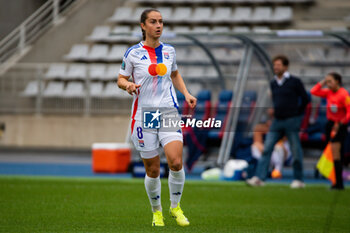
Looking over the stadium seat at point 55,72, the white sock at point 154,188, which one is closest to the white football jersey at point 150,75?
the white sock at point 154,188

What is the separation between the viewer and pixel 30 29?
26.6 m

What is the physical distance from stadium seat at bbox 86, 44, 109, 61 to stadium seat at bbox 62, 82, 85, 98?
4.58 ft

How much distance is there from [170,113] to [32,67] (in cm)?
1547

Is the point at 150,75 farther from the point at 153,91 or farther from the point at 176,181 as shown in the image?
the point at 176,181

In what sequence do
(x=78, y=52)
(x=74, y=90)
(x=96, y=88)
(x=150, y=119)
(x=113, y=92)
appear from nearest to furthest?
1. (x=150, y=119)
2. (x=113, y=92)
3. (x=96, y=88)
4. (x=74, y=90)
5. (x=78, y=52)

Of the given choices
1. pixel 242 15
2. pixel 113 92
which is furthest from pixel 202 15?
pixel 113 92

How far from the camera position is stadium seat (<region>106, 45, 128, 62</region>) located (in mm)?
23047

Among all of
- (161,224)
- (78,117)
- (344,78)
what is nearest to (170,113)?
(161,224)

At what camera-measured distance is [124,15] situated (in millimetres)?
24375

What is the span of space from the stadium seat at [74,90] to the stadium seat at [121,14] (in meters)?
3.20

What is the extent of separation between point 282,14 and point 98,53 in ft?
20.6

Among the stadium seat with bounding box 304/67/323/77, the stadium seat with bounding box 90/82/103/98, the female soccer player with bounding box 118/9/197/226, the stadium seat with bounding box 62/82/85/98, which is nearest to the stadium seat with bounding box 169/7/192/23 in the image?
the stadium seat with bounding box 90/82/103/98

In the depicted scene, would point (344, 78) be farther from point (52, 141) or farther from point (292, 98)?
point (52, 141)

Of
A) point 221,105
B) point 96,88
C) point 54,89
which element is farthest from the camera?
point 54,89
